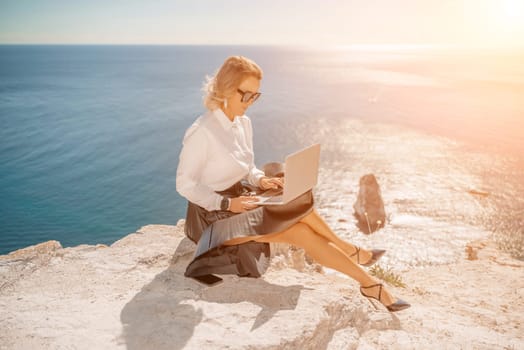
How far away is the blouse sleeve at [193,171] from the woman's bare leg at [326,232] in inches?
42.9

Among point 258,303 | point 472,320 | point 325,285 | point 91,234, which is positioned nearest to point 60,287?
point 258,303

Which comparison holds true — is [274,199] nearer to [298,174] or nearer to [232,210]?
[232,210]

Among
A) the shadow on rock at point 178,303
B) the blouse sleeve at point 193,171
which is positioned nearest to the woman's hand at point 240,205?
the blouse sleeve at point 193,171

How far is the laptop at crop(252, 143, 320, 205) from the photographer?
3756 millimetres

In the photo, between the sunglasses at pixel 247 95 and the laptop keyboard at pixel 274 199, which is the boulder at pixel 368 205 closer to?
the laptop keyboard at pixel 274 199

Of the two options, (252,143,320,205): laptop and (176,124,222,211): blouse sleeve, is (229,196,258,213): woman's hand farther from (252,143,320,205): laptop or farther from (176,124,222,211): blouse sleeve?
(176,124,222,211): blouse sleeve

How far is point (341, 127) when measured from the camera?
57.6m

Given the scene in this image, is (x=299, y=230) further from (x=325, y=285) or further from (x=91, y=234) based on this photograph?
(x=91, y=234)

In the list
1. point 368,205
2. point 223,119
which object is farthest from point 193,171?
point 368,205

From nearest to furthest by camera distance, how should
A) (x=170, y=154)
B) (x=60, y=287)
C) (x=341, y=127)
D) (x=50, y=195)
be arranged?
(x=60, y=287) → (x=50, y=195) → (x=170, y=154) → (x=341, y=127)

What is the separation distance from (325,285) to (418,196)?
103ft

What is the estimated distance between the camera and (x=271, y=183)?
188 inches

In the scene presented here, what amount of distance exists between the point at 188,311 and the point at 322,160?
4184cm

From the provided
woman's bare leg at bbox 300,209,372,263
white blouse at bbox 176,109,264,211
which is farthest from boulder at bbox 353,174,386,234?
white blouse at bbox 176,109,264,211
